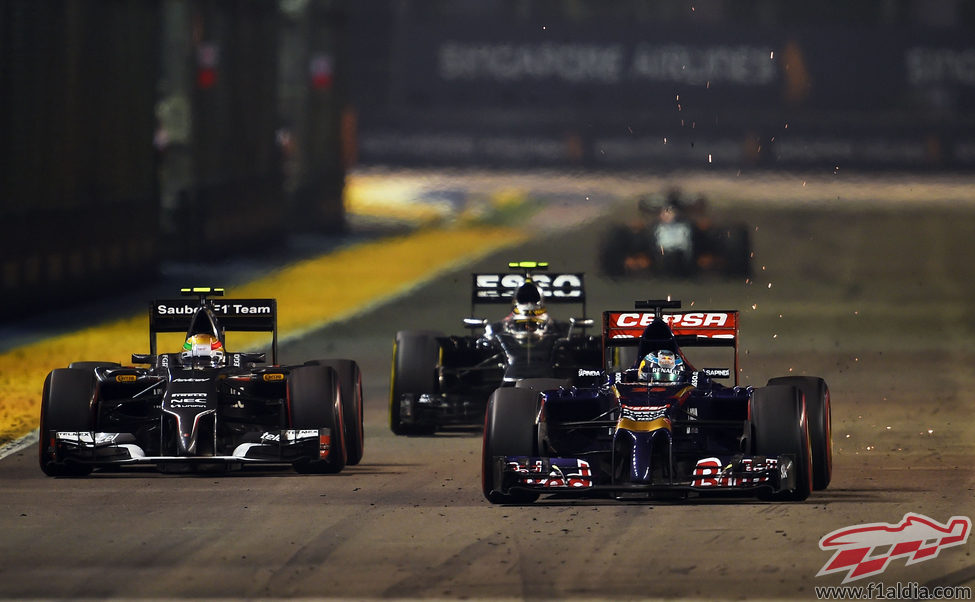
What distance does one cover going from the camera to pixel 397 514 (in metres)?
14.4

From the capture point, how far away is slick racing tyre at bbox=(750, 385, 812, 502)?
14.5 metres

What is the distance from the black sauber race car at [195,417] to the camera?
15.9m

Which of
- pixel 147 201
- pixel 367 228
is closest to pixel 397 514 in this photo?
pixel 147 201

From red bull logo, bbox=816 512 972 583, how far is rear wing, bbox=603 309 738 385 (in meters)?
3.07

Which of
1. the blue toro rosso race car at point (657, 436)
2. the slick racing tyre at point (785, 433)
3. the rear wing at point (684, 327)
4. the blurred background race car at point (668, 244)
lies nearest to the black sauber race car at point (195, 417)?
the blue toro rosso race car at point (657, 436)

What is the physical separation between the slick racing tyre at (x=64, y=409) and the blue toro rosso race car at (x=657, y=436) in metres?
3.13

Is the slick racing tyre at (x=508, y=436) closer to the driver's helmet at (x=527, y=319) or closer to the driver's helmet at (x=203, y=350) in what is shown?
the driver's helmet at (x=203, y=350)

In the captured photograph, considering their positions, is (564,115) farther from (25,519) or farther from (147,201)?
(25,519)

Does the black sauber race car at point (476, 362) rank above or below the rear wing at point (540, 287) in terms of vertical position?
below

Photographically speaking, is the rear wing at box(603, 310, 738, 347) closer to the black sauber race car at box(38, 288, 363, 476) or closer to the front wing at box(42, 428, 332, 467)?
the black sauber race car at box(38, 288, 363, 476)

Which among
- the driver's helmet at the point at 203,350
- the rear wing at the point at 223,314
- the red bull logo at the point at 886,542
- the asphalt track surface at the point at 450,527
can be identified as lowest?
the asphalt track surface at the point at 450,527

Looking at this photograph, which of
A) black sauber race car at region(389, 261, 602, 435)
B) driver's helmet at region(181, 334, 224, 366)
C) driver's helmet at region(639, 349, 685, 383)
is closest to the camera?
driver's helmet at region(639, 349, 685, 383)

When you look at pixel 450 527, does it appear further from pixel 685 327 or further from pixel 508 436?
pixel 685 327

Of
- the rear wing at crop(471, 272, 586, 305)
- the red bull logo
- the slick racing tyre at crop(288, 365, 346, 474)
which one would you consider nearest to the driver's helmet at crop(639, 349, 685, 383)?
the red bull logo
